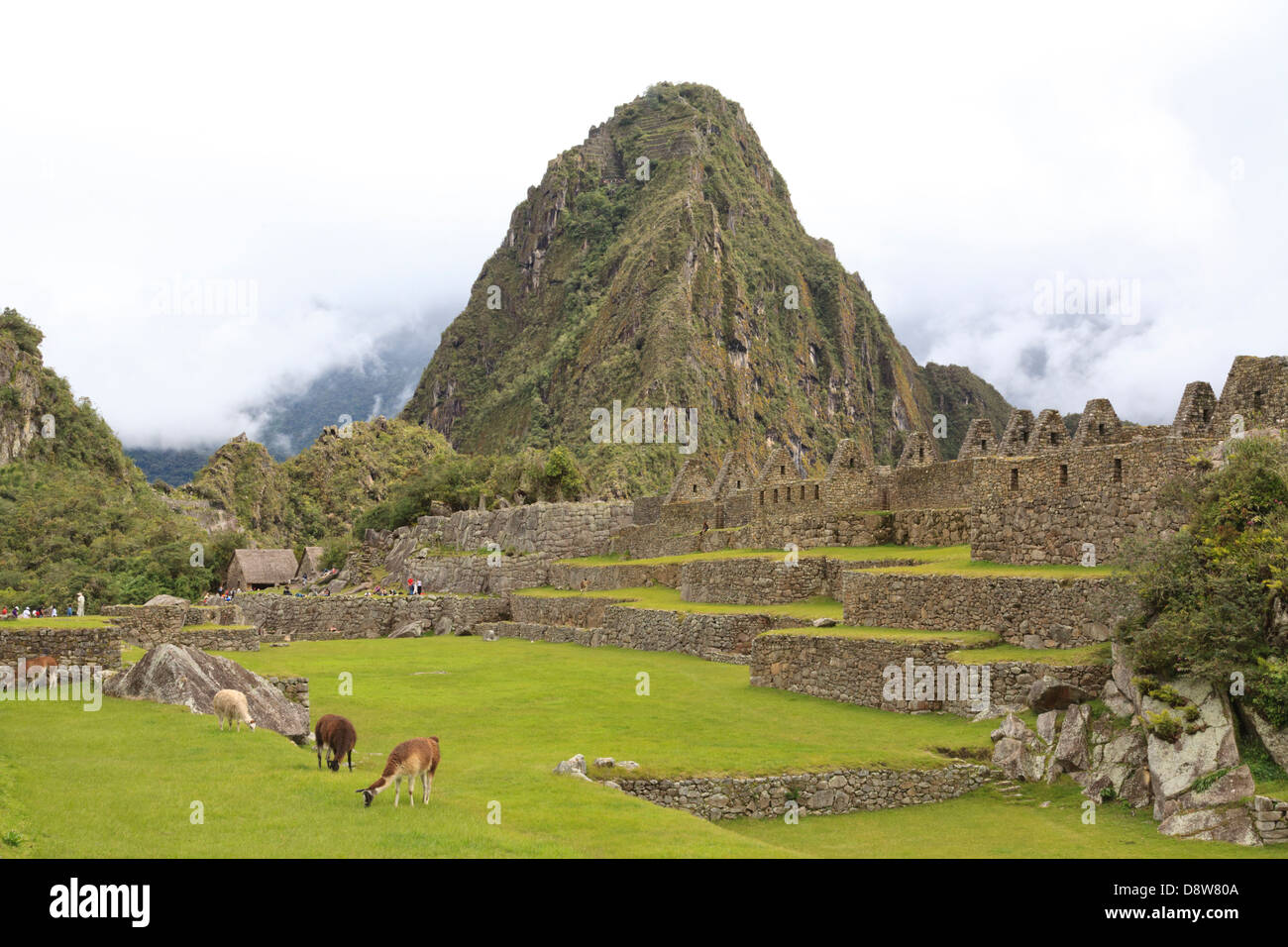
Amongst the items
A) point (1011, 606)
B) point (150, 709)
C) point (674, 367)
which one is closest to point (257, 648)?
point (150, 709)

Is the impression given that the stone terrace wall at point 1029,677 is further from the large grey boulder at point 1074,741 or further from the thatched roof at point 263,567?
the thatched roof at point 263,567

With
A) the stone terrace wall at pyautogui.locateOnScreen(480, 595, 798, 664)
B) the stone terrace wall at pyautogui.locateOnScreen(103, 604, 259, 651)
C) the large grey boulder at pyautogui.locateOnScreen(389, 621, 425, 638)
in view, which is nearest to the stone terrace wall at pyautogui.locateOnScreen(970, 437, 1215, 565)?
the stone terrace wall at pyautogui.locateOnScreen(480, 595, 798, 664)

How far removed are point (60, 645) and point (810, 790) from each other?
12.4m

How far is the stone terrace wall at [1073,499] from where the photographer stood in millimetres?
17656

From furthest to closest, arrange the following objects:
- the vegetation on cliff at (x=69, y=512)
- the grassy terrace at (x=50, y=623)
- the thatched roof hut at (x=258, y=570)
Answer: the thatched roof hut at (x=258, y=570)
the vegetation on cliff at (x=69, y=512)
the grassy terrace at (x=50, y=623)

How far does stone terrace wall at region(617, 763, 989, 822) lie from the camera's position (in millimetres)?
13164

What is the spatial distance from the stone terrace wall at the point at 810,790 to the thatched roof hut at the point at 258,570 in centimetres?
4959

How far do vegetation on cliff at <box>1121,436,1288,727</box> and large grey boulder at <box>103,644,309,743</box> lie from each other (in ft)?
37.7

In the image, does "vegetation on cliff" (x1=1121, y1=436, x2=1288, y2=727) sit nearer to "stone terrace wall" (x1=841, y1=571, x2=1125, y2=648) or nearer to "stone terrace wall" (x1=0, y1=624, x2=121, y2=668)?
"stone terrace wall" (x1=841, y1=571, x2=1125, y2=648)

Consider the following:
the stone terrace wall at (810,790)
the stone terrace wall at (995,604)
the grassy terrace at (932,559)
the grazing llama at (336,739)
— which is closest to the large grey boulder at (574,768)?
the stone terrace wall at (810,790)

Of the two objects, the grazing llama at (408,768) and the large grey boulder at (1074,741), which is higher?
the grazing llama at (408,768)
